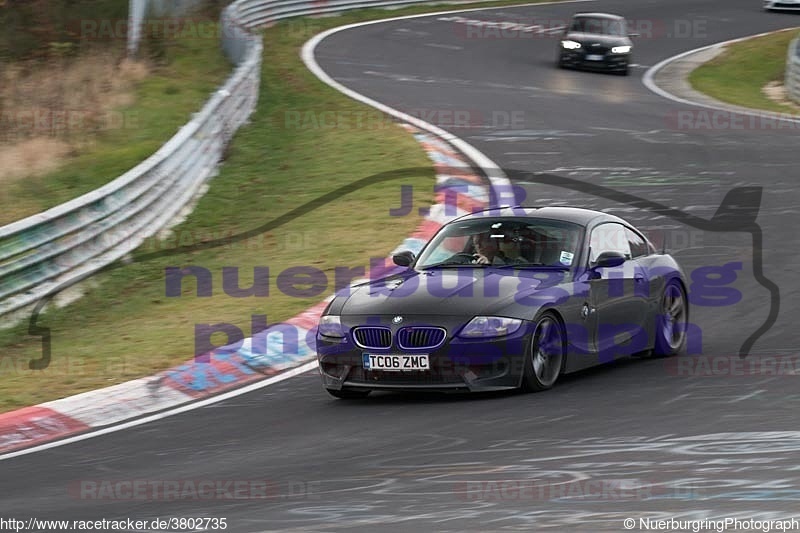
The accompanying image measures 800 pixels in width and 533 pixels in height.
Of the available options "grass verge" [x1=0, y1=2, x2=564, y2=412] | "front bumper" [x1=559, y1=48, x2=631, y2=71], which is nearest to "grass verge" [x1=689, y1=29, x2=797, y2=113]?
"front bumper" [x1=559, y1=48, x2=631, y2=71]

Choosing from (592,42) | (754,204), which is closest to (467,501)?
(754,204)

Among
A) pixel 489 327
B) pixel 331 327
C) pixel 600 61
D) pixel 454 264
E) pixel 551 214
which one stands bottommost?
pixel 600 61

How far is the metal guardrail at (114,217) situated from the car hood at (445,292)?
486 centimetres

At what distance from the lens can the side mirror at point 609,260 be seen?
33.8ft

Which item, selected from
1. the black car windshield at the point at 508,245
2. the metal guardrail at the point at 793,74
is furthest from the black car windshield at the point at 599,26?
the black car windshield at the point at 508,245

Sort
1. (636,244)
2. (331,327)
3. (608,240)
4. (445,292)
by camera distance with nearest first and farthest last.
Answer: (445,292) < (331,327) < (608,240) < (636,244)

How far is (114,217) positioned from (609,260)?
23.1ft

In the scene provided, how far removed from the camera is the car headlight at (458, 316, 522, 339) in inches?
365

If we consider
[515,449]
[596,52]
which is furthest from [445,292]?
[596,52]

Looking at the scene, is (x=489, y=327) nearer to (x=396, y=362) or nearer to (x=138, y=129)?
(x=396, y=362)

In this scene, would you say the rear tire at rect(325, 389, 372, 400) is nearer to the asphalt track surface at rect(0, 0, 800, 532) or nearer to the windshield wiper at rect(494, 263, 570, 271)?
the asphalt track surface at rect(0, 0, 800, 532)

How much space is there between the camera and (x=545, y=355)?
966 centimetres

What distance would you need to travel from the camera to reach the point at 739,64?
→ 34156 mm

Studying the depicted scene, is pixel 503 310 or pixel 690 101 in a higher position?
pixel 503 310
